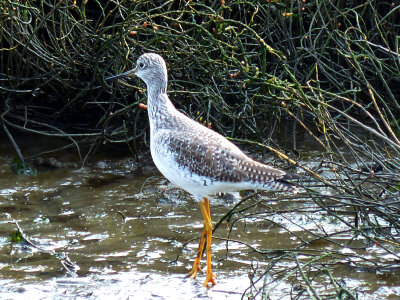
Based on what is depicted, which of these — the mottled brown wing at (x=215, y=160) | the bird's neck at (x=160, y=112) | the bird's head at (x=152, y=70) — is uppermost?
the bird's head at (x=152, y=70)

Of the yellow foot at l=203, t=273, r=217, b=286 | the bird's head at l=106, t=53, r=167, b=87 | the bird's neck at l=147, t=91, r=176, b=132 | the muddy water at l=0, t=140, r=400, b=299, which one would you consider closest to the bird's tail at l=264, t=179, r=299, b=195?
the muddy water at l=0, t=140, r=400, b=299

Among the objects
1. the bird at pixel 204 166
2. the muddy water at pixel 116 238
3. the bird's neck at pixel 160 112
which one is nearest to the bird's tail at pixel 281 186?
the bird at pixel 204 166

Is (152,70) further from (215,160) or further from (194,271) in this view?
(194,271)

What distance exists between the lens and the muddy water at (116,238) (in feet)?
14.8

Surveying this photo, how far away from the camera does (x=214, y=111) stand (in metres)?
6.79

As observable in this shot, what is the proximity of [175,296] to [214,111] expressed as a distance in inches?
107

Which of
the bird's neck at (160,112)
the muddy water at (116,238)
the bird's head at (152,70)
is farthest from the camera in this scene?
the bird's head at (152,70)

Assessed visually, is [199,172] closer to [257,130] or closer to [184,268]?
[184,268]

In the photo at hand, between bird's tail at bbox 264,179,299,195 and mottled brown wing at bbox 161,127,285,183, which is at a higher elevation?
mottled brown wing at bbox 161,127,285,183

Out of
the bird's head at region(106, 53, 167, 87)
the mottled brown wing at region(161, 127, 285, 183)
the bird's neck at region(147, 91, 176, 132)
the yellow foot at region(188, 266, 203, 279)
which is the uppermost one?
the bird's head at region(106, 53, 167, 87)

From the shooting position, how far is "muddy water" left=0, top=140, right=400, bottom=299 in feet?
14.8

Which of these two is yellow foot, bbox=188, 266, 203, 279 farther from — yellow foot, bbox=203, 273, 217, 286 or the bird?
yellow foot, bbox=203, 273, 217, 286

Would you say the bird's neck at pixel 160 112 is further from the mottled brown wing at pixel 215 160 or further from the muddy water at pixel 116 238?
the muddy water at pixel 116 238

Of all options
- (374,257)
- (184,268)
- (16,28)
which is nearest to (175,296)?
(184,268)
